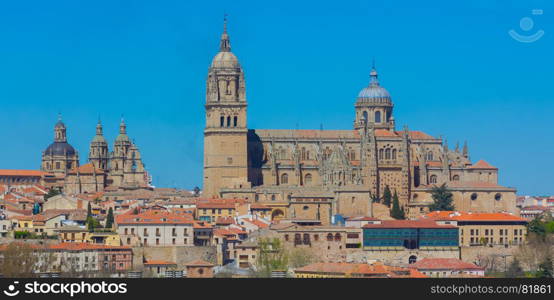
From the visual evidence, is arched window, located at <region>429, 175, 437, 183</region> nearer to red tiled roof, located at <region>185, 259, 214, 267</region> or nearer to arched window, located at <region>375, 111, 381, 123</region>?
arched window, located at <region>375, 111, 381, 123</region>

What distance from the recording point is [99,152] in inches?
5630

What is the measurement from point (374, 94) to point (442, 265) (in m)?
45.3

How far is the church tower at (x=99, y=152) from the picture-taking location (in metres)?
142

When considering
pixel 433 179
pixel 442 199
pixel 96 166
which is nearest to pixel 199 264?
pixel 442 199

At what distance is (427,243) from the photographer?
9850 centimetres

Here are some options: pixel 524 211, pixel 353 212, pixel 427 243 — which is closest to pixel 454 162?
pixel 524 211

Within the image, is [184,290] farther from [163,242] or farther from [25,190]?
[25,190]

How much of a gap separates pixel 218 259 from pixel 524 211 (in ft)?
136

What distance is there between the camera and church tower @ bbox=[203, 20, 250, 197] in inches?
4803

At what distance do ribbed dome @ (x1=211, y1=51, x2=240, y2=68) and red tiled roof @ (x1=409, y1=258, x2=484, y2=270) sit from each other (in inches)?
1254

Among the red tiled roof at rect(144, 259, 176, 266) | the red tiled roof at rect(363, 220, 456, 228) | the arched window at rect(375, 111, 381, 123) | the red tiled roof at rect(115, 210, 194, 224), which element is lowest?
the red tiled roof at rect(144, 259, 176, 266)

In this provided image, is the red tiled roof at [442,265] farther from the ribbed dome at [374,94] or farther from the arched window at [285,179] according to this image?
the ribbed dome at [374,94]

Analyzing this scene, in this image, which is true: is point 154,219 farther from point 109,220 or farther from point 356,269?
point 356,269

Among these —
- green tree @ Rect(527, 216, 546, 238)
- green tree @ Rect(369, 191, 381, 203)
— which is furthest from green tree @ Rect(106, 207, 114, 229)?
green tree @ Rect(527, 216, 546, 238)
